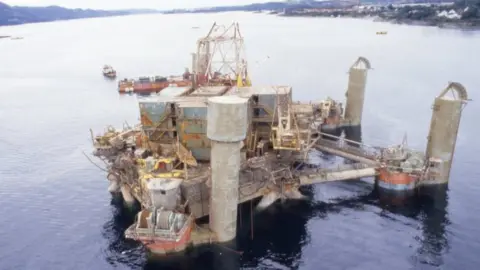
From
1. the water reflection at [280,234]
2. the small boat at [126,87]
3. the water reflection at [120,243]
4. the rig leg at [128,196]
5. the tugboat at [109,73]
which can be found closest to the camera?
the water reflection at [280,234]

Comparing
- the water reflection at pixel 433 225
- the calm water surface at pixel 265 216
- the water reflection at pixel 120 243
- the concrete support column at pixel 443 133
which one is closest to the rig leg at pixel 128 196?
the water reflection at pixel 120 243

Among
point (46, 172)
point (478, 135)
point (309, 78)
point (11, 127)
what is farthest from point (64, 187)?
point (309, 78)

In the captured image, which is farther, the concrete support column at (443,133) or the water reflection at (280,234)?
the concrete support column at (443,133)

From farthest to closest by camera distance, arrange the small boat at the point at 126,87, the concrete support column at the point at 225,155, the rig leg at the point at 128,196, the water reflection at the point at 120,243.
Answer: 1. the small boat at the point at 126,87
2. the rig leg at the point at 128,196
3. the water reflection at the point at 120,243
4. the concrete support column at the point at 225,155

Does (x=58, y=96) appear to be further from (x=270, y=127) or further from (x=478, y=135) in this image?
(x=478, y=135)

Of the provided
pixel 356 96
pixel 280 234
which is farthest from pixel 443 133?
pixel 356 96

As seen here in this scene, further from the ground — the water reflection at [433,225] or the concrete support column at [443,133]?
the concrete support column at [443,133]

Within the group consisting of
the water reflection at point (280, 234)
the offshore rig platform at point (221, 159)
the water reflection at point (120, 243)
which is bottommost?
the water reflection at point (120, 243)

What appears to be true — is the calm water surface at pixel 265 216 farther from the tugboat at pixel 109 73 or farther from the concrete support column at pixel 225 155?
the tugboat at pixel 109 73
